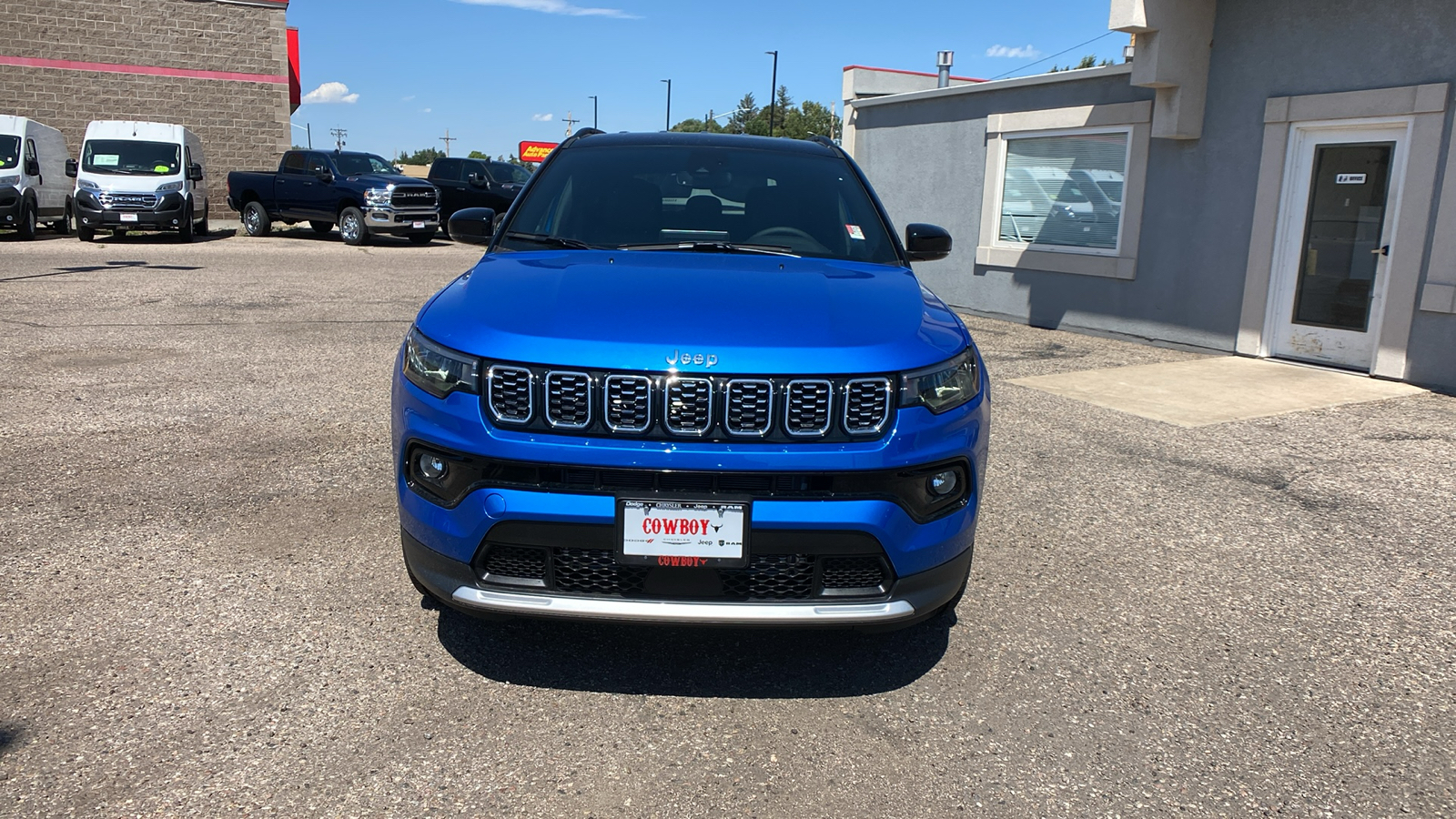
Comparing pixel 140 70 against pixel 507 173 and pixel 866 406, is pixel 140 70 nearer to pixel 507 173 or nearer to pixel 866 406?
pixel 507 173

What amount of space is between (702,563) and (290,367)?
6.70 metres

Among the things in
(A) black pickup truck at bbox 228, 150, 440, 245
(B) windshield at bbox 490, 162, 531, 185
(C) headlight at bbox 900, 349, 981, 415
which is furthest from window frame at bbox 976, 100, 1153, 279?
(B) windshield at bbox 490, 162, 531, 185

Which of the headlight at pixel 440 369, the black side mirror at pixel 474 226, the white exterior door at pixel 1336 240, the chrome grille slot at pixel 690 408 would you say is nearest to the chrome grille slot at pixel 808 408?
the chrome grille slot at pixel 690 408

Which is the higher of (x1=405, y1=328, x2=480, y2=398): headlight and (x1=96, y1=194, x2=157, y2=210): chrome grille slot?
(x1=96, y1=194, x2=157, y2=210): chrome grille slot

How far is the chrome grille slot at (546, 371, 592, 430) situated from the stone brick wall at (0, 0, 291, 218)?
3179cm

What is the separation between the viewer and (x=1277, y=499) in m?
5.46

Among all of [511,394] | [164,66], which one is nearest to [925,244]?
[511,394]

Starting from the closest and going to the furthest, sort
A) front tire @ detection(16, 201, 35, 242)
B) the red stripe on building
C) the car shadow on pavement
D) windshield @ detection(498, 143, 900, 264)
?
the car shadow on pavement → windshield @ detection(498, 143, 900, 264) → front tire @ detection(16, 201, 35, 242) → the red stripe on building

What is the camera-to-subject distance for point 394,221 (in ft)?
72.6

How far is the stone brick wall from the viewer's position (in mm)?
28438

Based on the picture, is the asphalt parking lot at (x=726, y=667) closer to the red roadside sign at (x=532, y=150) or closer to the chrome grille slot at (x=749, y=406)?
the chrome grille slot at (x=749, y=406)

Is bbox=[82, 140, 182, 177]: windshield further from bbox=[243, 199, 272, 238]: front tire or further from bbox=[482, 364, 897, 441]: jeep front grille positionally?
bbox=[482, 364, 897, 441]: jeep front grille

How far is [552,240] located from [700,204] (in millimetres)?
633

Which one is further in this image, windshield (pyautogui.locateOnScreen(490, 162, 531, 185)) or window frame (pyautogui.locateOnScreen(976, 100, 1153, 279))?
windshield (pyautogui.locateOnScreen(490, 162, 531, 185))
